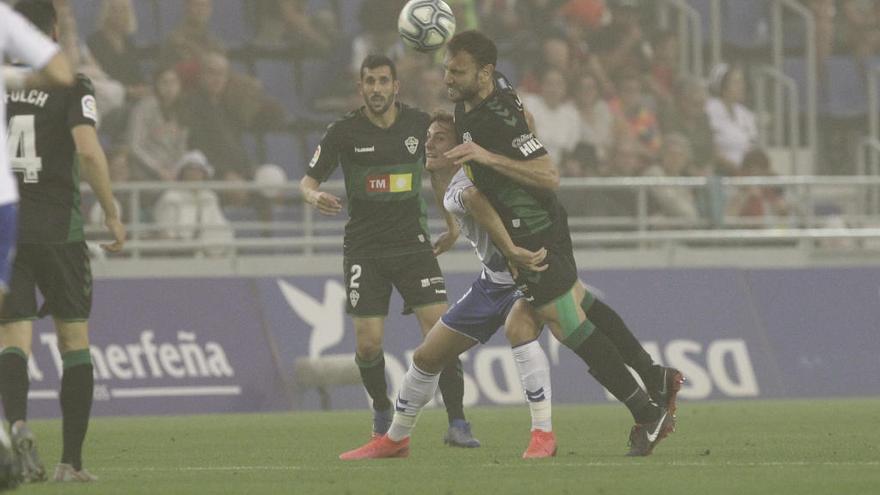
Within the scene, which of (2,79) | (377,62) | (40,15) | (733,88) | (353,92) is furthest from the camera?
(733,88)

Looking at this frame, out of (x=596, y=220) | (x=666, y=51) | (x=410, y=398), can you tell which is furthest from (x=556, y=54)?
(x=410, y=398)

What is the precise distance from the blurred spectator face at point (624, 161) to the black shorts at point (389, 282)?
9.75 metres

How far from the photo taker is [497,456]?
10820 mm

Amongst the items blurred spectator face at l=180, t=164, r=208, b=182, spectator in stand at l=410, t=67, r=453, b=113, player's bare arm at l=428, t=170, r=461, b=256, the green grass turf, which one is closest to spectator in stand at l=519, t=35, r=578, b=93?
spectator in stand at l=410, t=67, r=453, b=113

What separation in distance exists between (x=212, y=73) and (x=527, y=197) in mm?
11097

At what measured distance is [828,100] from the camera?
25859mm

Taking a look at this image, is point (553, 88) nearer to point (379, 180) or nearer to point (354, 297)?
point (379, 180)

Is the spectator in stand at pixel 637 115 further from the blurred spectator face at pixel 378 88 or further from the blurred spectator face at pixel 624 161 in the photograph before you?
the blurred spectator face at pixel 378 88

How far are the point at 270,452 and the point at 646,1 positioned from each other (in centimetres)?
1442

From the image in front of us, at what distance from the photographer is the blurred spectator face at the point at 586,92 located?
22406mm

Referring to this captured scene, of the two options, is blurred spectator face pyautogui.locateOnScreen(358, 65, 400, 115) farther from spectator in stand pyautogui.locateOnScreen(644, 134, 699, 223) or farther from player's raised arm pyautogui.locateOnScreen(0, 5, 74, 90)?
spectator in stand pyautogui.locateOnScreen(644, 134, 699, 223)

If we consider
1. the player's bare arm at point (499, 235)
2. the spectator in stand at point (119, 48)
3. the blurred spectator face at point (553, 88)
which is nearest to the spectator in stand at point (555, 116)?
the blurred spectator face at point (553, 88)

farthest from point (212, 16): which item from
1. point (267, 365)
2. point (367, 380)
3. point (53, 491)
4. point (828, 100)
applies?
point (53, 491)

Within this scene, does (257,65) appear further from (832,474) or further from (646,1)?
(832,474)
